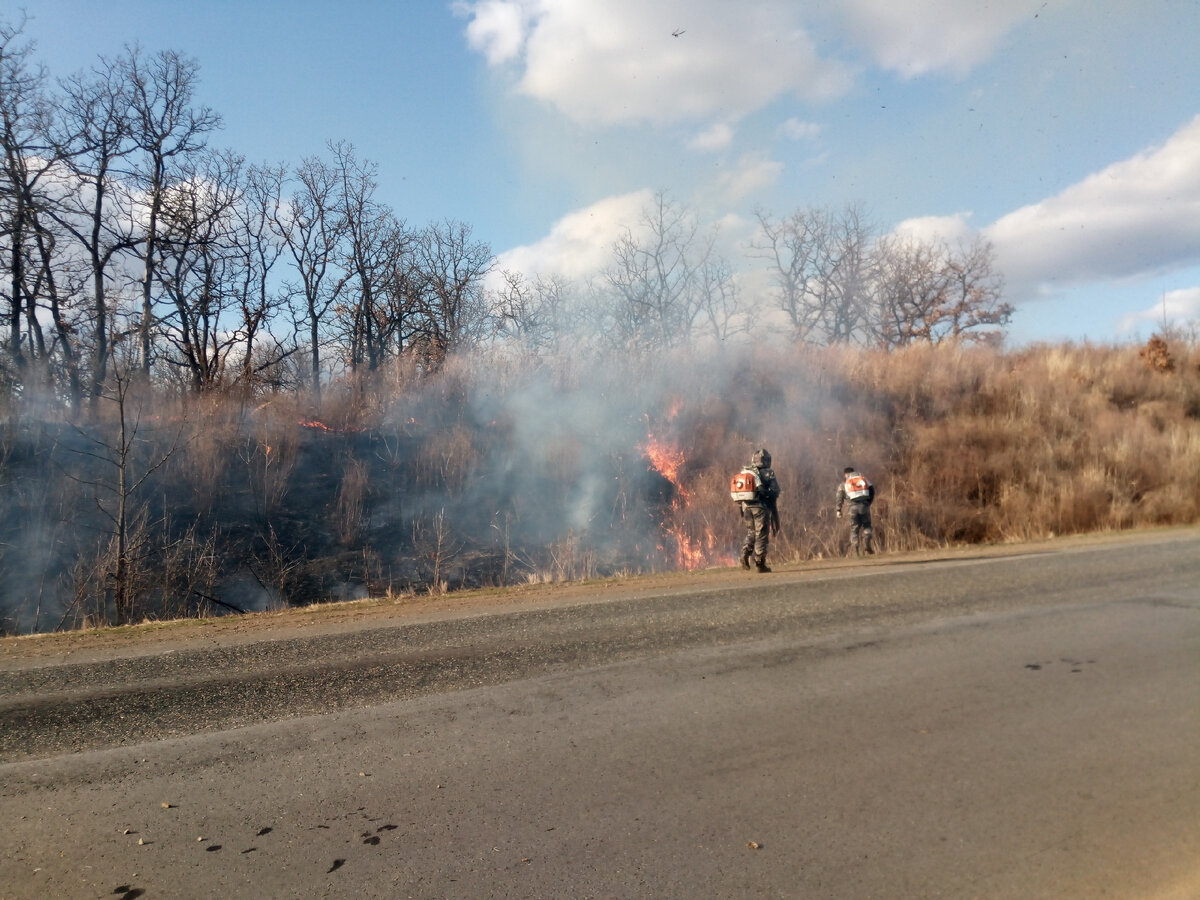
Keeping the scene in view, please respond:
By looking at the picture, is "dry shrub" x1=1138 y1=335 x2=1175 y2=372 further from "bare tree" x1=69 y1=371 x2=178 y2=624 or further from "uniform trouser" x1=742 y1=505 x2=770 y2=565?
"bare tree" x1=69 y1=371 x2=178 y2=624

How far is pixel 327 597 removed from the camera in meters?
14.5

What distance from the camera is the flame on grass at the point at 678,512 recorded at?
→ 17219 millimetres

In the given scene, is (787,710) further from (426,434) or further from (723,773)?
(426,434)

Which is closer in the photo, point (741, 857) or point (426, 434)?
point (741, 857)

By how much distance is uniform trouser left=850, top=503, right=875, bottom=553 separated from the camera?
15.0m

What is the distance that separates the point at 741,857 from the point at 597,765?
1093 millimetres

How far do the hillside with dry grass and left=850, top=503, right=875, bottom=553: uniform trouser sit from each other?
88 cm

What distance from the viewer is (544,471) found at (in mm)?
18906

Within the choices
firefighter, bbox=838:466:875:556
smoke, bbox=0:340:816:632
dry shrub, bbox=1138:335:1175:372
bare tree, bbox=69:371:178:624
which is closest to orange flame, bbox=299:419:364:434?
smoke, bbox=0:340:816:632

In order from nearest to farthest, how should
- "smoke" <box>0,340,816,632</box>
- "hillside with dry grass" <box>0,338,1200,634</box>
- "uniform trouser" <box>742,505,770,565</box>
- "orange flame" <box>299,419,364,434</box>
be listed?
"uniform trouser" <box>742,505,770,565</box>
"smoke" <box>0,340,816,632</box>
"hillside with dry grass" <box>0,338,1200,634</box>
"orange flame" <box>299,419,364,434</box>

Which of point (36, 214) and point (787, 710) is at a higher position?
point (36, 214)

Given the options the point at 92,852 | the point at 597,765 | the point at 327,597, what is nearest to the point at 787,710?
the point at 597,765

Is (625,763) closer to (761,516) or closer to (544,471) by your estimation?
(761,516)

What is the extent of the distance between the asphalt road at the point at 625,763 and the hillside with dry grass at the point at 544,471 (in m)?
6.42
